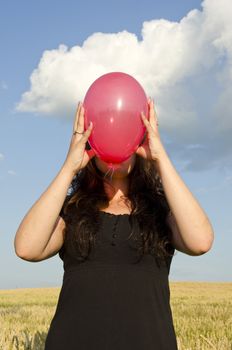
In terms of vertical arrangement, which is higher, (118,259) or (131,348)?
(118,259)

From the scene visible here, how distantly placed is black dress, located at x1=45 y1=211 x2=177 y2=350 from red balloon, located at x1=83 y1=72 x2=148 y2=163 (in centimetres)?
44

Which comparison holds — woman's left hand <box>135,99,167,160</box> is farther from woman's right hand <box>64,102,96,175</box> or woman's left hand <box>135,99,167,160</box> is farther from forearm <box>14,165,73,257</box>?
forearm <box>14,165,73,257</box>

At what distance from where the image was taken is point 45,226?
2998 millimetres

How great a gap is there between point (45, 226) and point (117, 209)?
46cm

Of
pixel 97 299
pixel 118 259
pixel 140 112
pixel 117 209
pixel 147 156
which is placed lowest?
pixel 97 299

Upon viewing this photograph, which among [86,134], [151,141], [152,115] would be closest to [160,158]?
[151,141]

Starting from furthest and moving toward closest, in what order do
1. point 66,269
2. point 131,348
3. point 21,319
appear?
point 21,319, point 66,269, point 131,348

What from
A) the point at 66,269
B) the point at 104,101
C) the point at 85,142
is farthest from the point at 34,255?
the point at 104,101

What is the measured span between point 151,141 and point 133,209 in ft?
1.31

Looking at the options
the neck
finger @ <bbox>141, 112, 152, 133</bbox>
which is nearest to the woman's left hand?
finger @ <bbox>141, 112, 152, 133</bbox>

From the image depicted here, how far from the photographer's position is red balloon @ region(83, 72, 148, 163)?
308 centimetres

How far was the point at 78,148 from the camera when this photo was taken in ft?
10.2

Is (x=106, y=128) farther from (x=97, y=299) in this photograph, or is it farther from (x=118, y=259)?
(x=97, y=299)

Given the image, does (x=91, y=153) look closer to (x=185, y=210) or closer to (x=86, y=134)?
(x=86, y=134)
